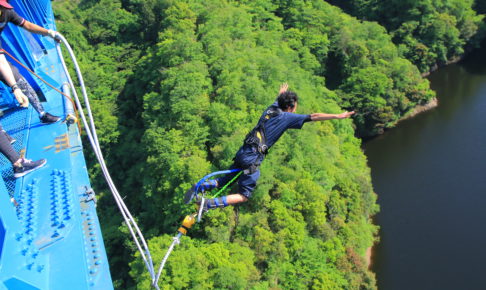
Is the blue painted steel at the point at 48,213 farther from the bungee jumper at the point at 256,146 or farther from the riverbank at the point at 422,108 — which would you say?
Answer: the riverbank at the point at 422,108

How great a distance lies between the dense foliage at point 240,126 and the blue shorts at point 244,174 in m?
9.57

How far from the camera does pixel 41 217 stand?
5480 millimetres

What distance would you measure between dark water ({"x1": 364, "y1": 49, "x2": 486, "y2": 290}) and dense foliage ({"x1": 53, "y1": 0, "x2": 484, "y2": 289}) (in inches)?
58.7

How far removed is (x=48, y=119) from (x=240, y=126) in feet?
43.8

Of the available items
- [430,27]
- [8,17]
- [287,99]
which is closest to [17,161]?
[8,17]

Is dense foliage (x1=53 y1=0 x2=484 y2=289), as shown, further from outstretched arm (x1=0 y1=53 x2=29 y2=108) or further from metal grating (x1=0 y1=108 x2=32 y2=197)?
outstretched arm (x1=0 y1=53 x2=29 y2=108)

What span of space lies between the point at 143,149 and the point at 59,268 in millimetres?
17553

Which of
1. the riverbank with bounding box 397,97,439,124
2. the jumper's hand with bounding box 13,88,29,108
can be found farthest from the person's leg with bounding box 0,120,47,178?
Result: the riverbank with bounding box 397,97,439,124

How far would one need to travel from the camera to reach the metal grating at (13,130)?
6.00m

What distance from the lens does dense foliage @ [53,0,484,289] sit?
1702 cm

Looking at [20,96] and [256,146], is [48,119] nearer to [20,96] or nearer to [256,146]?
[20,96]

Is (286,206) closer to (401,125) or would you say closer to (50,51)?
(50,51)

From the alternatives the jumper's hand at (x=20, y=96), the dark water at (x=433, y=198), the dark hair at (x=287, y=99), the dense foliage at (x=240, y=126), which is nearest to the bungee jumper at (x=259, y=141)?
the dark hair at (x=287, y=99)

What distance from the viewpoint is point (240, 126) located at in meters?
19.9
